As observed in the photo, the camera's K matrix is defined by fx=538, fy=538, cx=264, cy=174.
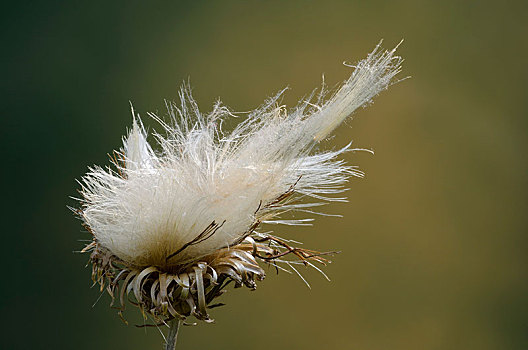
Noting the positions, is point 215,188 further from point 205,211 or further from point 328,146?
point 328,146

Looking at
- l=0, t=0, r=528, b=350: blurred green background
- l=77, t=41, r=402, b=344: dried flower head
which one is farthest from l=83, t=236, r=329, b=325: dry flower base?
l=0, t=0, r=528, b=350: blurred green background

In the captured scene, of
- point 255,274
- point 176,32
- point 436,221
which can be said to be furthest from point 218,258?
point 436,221

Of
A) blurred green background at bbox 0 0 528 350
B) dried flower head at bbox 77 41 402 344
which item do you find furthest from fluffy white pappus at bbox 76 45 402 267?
blurred green background at bbox 0 0 528 350

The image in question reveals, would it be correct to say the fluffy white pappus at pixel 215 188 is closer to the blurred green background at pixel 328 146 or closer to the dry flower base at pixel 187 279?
the dry flower base at pixel 187 279

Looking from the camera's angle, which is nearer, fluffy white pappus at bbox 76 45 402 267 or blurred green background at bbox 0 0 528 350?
fluffy white pappus at bbox 76 45 402 267

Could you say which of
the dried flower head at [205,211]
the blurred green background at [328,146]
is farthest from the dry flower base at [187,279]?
the blurred green background at [328,146]

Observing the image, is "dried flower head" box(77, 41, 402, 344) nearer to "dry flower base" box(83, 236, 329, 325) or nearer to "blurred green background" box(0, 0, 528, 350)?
"dry flower base" box(83, 236, 329, 325)

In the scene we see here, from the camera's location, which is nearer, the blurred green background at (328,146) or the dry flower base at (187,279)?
the dry flower base at (187,279)

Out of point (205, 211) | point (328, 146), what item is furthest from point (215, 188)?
point (328, 146)
